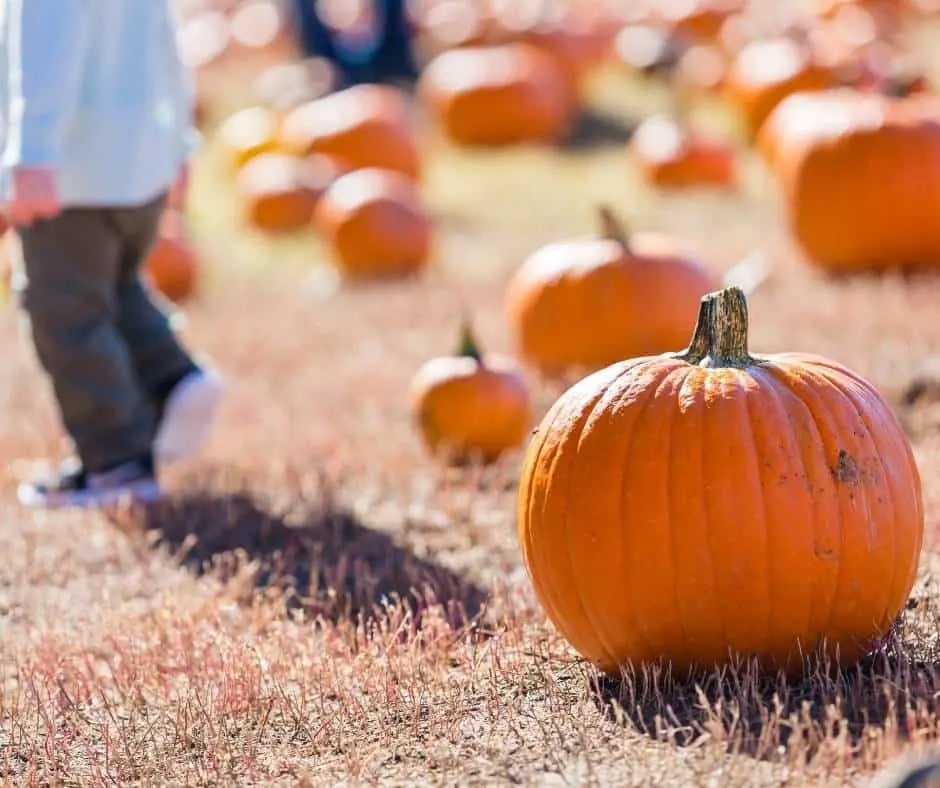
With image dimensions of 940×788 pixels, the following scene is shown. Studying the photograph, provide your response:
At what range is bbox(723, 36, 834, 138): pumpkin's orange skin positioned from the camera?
401 inches

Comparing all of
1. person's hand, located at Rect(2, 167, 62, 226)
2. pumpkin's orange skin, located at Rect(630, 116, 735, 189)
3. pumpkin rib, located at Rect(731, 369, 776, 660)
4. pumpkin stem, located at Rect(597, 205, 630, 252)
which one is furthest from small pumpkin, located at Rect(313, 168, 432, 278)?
pumpkin rib, located at Rect(731, 369, 776, 660)

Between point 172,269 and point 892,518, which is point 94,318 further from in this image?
point 172,269

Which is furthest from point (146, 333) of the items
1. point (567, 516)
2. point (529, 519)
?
point (567, 516)

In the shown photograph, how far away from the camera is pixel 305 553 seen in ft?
13.8

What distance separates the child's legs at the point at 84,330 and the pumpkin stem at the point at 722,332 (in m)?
2.20

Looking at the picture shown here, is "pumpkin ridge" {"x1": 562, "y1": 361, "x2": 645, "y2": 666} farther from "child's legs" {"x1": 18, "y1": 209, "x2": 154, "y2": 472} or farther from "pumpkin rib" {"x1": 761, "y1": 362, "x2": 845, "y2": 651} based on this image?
"child's legs" {"x1": 18, "y1": 209, "x2": 154, "y2": 472}

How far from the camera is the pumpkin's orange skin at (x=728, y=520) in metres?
2.79

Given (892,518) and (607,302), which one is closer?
(892,518)

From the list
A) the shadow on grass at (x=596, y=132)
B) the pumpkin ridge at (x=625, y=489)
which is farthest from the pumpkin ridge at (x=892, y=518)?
the shadow on grass at (x=596, y=132)

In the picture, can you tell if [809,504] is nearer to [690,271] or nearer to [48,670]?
[48,670]

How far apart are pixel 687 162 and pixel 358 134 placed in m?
2.08

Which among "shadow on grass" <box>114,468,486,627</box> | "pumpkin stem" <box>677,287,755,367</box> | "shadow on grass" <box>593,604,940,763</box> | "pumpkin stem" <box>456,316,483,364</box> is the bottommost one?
"shadow on grass" <box>114,468,486,627</box>

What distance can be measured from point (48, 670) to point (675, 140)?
700cm

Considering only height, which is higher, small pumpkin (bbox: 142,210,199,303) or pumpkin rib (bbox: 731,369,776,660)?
pumpkin rib (bbox: 731,369,776,660)
